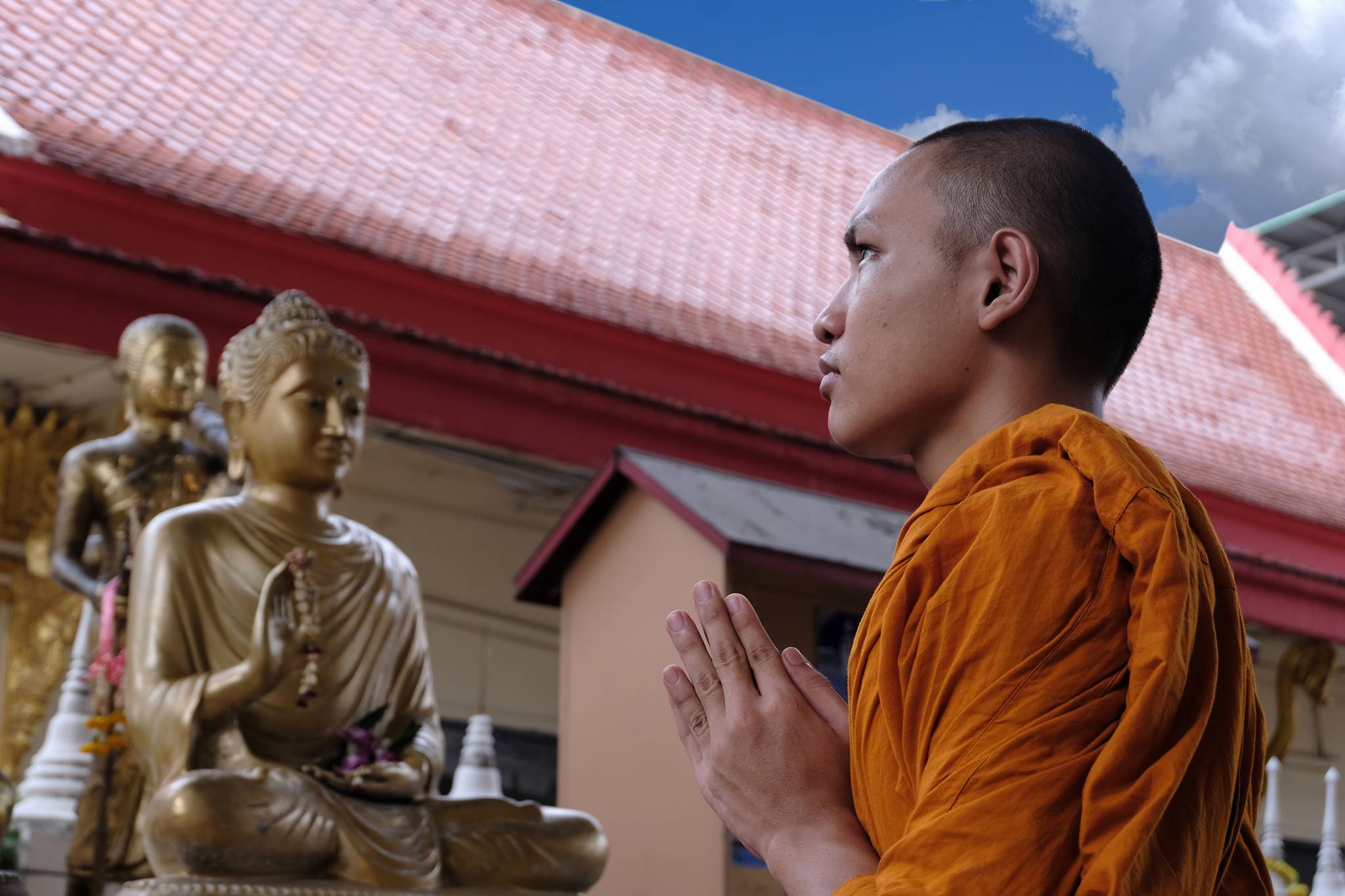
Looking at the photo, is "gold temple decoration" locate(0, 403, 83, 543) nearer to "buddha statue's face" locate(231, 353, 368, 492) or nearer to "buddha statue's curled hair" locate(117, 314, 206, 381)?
"buddha statue's curled hair" locate(117, 314, 206, 381)

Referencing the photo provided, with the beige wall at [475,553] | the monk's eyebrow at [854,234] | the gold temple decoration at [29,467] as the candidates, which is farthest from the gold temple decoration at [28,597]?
the monk's eyebrow at [854,234]

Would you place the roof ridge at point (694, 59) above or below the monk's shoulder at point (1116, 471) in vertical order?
→ above

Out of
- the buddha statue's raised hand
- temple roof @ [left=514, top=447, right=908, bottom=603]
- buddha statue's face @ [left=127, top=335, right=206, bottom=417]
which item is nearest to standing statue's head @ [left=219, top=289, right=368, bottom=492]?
buddha statue's face @ [left=127, top=335, right=206, bottom=417]

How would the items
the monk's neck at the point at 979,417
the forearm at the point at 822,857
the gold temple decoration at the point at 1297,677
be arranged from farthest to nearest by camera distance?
the gold temple decoration at the point at 1297,677 < the monk's neck at the point at 979,417 < the forearm at the point at 822,857

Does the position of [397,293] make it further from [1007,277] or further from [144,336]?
[1007,277]

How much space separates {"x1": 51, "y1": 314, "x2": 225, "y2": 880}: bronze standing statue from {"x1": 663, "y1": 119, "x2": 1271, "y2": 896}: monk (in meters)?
2.71

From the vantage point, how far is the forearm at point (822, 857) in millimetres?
840

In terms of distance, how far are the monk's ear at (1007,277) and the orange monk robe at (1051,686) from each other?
0.32 feet

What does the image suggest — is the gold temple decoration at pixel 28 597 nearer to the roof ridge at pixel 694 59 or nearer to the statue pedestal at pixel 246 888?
the statue pedestal at pixel 246 888

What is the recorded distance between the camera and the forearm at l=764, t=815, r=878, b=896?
2.76ft

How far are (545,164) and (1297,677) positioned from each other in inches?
136

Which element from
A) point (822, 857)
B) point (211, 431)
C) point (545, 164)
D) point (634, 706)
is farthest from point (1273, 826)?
point (822, 857)

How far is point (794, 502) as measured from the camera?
11.3 feet

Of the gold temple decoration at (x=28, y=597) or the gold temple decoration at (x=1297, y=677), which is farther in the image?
the gold temple decoration at (x=1297, y=677)
